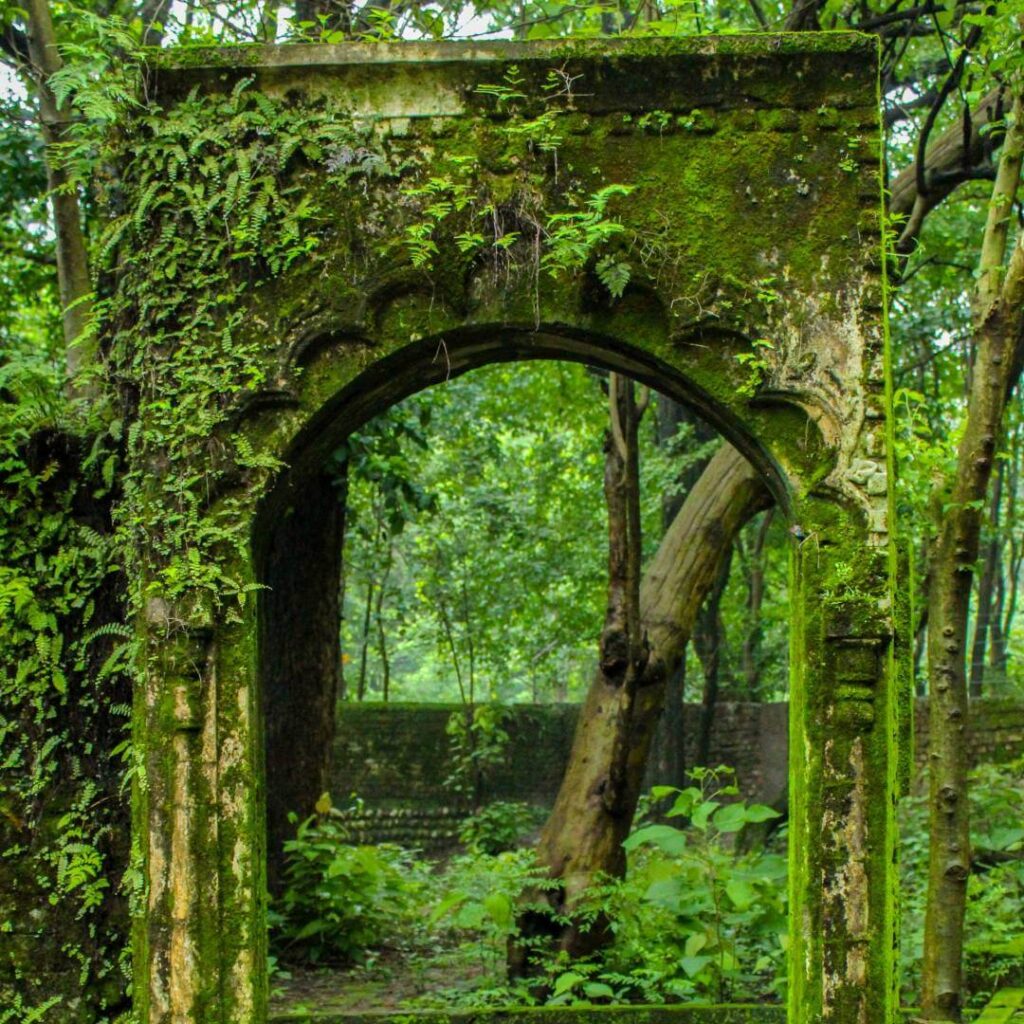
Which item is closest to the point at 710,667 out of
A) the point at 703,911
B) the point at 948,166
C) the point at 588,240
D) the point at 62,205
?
the point at 703,911

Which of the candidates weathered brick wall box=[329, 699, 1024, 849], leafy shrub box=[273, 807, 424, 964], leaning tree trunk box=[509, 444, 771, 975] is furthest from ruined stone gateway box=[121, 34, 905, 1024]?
weathered brick wall box=[329, 699, 1024, 849]

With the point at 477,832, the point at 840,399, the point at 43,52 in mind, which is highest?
the point at 43,52

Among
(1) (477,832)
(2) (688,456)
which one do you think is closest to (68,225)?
(2) (688,456)

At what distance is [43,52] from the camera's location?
615 cm

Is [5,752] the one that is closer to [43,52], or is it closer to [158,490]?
[158,490]

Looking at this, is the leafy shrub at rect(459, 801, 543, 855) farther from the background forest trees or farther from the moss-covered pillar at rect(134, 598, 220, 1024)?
the moss-covered pillar at rect(134, 598, 220, 1024)

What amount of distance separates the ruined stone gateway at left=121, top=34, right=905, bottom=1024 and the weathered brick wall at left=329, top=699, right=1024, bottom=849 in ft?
33.9

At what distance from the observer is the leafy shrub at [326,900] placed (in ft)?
23.8

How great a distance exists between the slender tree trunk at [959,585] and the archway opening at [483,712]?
943mm

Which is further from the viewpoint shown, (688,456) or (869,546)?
(688,456)

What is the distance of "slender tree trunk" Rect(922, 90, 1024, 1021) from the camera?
195 inches

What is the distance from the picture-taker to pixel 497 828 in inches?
512

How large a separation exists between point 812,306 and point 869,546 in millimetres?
827

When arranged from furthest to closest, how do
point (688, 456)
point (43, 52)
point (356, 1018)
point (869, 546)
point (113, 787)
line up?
1. point (688, 456)
2. point (43, 52)
3. point (356, 1018)
4. point (113, 787)
5. point (869, 546)
